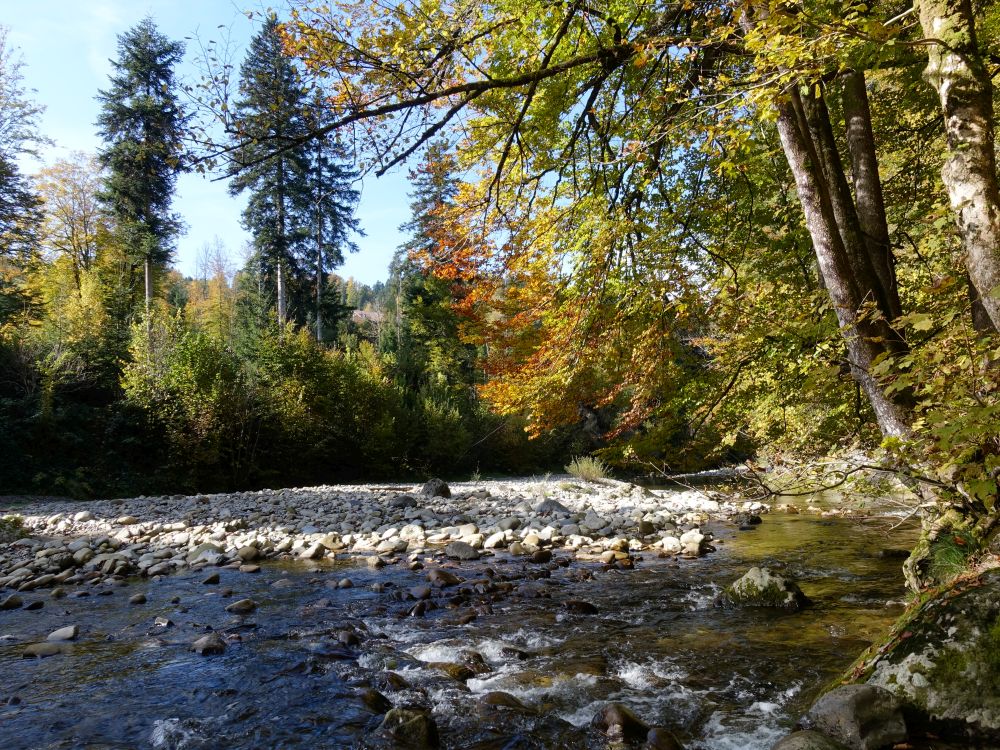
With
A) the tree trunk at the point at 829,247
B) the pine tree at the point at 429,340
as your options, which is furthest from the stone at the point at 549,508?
the pine tree at the point at 429,340

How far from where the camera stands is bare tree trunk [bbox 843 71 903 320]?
3.81m

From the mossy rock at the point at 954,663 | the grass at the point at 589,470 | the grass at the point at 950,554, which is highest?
the grass at the point at 950,554

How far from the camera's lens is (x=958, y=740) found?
247 cm

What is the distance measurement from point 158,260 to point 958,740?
2443cm

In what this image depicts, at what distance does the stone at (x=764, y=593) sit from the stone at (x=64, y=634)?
549cm

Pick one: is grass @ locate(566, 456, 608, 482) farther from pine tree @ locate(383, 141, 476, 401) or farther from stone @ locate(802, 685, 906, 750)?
stone @ locate(802, 685, 906, 750)

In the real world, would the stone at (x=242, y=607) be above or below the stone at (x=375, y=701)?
below

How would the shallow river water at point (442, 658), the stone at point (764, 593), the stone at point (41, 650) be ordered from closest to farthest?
the shallow river water at point (442, 658) → the stone at point (41, 650) → the stone at point (764, 593)

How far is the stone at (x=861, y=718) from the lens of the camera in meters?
2.47

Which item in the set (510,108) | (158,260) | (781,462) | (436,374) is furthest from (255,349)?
(781,462)

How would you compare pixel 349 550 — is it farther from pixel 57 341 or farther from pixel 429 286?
pixel 429 286

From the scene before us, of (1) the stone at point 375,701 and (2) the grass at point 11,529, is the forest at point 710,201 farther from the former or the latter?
(2) the grass at point 11,529

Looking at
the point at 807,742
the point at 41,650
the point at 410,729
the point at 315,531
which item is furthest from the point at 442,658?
the point at 315,531

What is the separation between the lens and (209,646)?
4.20 meters
